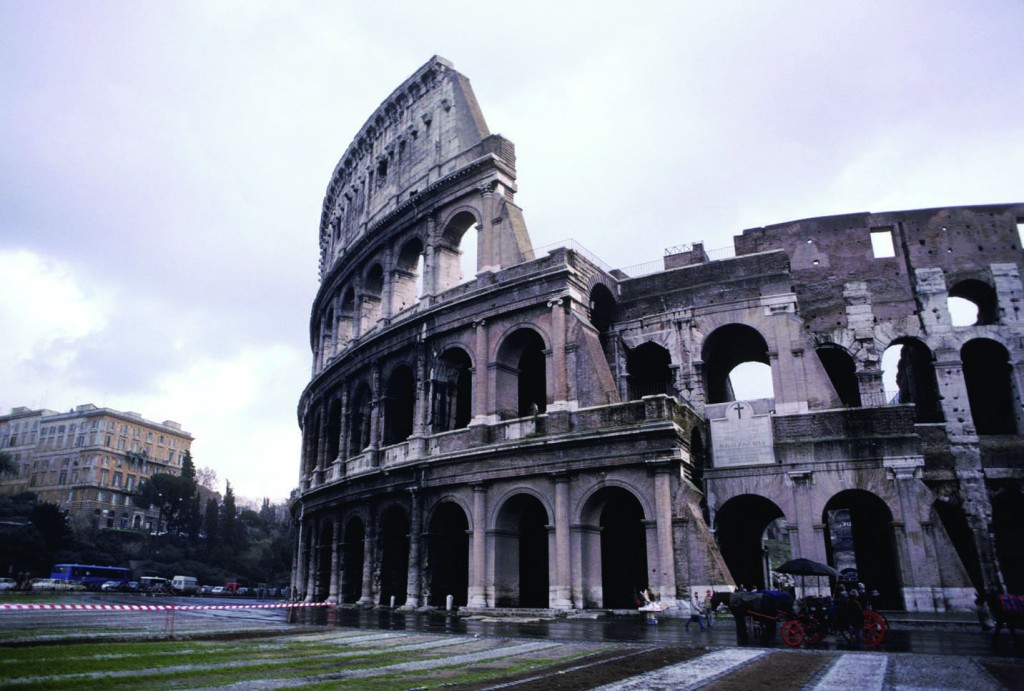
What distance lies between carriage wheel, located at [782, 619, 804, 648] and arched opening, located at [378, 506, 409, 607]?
15.7m

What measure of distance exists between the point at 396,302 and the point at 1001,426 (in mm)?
21761

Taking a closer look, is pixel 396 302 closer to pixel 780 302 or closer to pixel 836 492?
pixel 780 302

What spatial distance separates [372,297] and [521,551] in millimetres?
13149

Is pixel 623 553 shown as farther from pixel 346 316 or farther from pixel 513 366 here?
pixel 346 316

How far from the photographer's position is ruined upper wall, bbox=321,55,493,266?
27.7 m

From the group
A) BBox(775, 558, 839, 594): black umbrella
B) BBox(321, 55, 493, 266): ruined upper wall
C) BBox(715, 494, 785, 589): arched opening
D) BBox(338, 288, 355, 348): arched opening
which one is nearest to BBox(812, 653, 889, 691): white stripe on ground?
BBox(775, 558, 839, 594): black umbrella

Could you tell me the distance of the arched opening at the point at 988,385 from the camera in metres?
24.2

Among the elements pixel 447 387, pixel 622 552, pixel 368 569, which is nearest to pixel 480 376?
pixel 447 387

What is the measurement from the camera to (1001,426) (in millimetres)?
24453

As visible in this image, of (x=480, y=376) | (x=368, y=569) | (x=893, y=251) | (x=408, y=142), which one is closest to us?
(x=480, y=376)

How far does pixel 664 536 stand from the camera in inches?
739

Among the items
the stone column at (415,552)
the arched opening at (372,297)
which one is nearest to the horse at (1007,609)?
the stone column at (415,552)

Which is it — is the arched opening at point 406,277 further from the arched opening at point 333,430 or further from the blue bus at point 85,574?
the blue bus at point 85,574

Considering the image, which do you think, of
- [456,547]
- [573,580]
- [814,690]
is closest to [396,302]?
[456,547]
